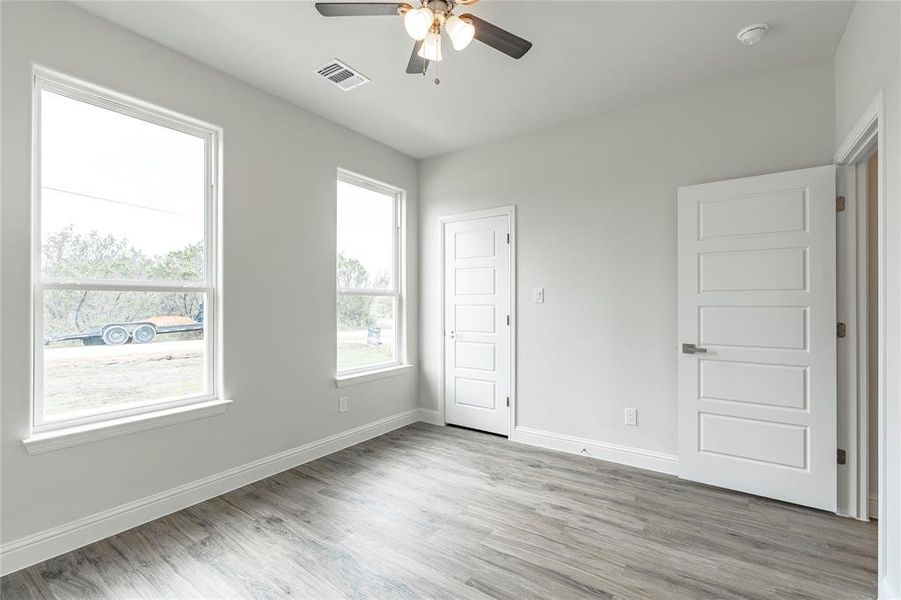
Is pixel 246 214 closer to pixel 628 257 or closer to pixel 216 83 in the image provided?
pixel 216 83

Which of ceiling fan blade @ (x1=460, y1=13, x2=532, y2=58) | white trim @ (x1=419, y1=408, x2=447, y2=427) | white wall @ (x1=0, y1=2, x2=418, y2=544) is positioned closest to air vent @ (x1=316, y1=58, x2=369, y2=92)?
white wall @ (x1=0, y1=2, x2=418, y2=544)

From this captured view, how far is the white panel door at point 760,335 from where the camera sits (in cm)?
256

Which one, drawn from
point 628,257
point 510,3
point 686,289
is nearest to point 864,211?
point 686,289

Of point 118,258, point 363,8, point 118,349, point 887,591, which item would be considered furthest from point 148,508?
point 887,591

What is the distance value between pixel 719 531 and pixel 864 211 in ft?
6.68

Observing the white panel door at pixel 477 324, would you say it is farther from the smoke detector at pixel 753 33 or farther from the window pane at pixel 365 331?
the smoke detector at pixel 753 33

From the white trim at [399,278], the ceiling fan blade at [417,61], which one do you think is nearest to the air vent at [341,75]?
the ceiling fan blade at [417,61]

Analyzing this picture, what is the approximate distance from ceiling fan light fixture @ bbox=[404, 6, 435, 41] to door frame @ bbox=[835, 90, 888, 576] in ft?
6.51

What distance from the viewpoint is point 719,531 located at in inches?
92.1

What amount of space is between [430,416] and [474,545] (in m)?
2.27

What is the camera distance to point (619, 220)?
3365 mm

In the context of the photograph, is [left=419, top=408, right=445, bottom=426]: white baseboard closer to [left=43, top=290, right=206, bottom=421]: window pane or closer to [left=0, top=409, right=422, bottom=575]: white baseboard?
[left=0, top=409, right=422, bottom=575]: white baseboard

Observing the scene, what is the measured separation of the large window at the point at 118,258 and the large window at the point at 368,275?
117 cm

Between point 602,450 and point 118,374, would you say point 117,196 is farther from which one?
point 602,450
